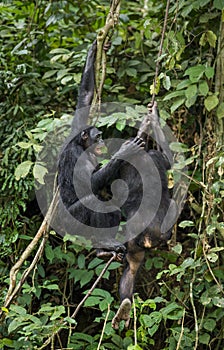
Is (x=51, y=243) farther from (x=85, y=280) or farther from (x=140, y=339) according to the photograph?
(x=140, y=339)

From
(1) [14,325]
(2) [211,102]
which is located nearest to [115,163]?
(1) [14,325]

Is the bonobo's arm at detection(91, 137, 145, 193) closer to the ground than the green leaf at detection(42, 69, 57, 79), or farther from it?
closer to the ground

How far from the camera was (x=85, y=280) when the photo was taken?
3.49m

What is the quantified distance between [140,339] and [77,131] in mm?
1217

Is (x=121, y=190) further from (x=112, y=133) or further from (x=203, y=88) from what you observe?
Answer: (x=112, y=133)

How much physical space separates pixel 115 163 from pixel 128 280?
1.83 feet

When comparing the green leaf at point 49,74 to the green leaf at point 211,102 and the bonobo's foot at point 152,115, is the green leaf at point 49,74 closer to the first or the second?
the green leaf at point 211,102

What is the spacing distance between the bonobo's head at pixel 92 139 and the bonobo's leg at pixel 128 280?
1.47 ft

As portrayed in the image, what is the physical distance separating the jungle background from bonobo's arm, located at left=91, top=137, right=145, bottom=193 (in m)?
0.60

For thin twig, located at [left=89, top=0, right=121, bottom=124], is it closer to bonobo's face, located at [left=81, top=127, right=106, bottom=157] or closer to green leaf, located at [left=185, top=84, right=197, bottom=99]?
bonobo's face, located at [left=81, top=127, right=106, bottom=157]

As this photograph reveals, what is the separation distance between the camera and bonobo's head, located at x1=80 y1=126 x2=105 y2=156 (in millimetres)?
2574

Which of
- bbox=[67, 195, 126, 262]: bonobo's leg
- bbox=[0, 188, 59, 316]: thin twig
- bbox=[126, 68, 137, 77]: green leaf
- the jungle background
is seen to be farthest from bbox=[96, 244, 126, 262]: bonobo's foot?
bbox=[126, 68, 137, 77]: green leaf

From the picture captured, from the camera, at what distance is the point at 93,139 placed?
259cm

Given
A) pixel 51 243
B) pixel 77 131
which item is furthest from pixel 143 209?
pixel 51 243
